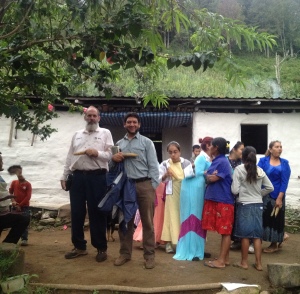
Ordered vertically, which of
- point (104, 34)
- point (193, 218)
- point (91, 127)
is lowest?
point (193, 218)

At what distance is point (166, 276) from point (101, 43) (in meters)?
2.53

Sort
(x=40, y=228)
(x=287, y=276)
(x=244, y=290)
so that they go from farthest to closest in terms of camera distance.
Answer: (x=40, y=228) < (x=287, y=276) < (x=244, y=290)

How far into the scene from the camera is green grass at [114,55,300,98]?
739 cm

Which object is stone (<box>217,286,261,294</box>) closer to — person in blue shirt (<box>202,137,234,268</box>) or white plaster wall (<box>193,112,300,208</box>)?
person in blue shirt (<box>202,137,234,268</box>)

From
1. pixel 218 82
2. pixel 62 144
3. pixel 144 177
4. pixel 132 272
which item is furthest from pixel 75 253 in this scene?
pixel 218 82

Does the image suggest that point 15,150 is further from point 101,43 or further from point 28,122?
point 101,43

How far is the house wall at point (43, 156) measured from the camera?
9.36 metres

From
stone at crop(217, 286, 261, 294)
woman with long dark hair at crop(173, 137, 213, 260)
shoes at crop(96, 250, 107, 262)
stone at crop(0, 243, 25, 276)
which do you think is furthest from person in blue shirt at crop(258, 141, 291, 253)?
stone at crop(0, 243, 25, 276)

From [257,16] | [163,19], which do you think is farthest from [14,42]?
[257,16]

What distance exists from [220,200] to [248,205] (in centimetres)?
34

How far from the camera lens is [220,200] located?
472 cm

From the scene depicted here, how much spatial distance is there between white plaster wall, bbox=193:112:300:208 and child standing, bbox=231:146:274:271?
4783mm

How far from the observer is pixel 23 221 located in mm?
4770

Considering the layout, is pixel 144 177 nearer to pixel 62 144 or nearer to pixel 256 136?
pixel 62 144
